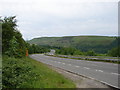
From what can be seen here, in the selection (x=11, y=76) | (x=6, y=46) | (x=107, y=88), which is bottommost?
(x=107, y=88)

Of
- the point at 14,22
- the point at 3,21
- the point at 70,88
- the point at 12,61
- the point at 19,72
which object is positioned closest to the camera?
the point at 70,88

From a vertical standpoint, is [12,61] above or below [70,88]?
above

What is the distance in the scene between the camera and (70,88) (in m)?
8.82

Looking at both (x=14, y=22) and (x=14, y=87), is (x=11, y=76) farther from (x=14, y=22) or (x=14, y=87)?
(x=14, y=22)

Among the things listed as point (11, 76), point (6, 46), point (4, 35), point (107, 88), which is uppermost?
point (4, 35)

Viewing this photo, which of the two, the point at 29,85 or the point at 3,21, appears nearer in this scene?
the point at 29,85

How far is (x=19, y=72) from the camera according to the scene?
10.3 m

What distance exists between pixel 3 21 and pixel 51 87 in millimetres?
14259

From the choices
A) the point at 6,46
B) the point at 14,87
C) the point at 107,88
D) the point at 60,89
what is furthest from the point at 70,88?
the point at 6,46

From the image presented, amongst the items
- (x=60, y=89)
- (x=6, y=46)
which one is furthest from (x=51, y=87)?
(x=6, y=46)

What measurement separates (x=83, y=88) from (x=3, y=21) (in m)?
14.8

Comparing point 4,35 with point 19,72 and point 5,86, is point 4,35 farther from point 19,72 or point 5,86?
point 5,86

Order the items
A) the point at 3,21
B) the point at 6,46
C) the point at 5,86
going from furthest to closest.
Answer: the point at 3,21
the point at 6,46
the point at 5,86

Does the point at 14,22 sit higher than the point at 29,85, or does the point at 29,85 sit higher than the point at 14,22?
the point at 14,22
